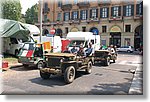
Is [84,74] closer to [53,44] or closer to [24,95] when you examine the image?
[24,95]

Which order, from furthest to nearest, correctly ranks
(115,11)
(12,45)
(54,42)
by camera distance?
(115,11) → (54,42) → (12,45)

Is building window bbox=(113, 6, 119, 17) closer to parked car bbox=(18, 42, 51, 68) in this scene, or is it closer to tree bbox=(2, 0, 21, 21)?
tree bbox=(2, 0, 21, 21)

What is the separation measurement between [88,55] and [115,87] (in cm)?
314

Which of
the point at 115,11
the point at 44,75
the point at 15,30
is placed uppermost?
the point at 115,11

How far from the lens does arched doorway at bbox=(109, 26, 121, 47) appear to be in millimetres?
21844

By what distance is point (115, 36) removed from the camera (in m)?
23.7

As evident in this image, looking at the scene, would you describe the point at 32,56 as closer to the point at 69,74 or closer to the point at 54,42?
the point at 69,74

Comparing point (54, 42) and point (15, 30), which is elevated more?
point (15, 30)

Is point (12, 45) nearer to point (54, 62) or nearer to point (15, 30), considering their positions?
point (15, 30)

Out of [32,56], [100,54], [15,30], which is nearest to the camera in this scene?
[32,56]

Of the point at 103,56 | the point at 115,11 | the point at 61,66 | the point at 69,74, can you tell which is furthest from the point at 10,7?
the point at 115,11

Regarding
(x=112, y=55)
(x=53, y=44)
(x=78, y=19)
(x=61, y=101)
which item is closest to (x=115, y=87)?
(x=61, y=101)

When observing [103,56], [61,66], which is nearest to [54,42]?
[103,56]

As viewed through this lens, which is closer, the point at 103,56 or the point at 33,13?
the point at 103,56
